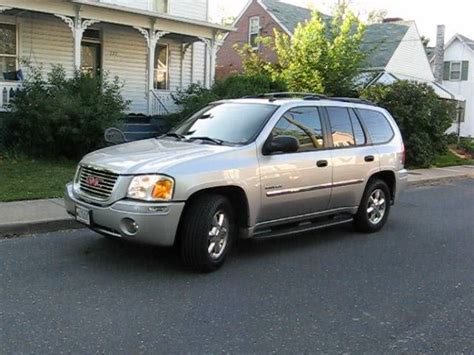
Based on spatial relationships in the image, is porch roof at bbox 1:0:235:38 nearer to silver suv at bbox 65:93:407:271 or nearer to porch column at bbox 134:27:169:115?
porch column at bbox 134:27:169:115

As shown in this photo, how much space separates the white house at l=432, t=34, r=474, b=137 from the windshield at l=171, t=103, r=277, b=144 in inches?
1420

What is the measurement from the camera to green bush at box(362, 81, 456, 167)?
59.0ft

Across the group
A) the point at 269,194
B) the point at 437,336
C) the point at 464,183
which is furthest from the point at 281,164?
the point at 464,183

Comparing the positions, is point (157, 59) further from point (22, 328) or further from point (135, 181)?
point (22, 328)

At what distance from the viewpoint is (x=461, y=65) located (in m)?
40.2

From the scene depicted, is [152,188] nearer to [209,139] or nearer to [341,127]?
[209,139]

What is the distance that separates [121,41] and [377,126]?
42.7 ft

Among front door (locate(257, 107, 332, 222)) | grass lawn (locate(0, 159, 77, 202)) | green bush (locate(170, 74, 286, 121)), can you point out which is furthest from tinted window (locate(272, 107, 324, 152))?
green bush (locate(170, 74, 286, 121))

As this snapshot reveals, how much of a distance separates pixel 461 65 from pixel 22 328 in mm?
41269

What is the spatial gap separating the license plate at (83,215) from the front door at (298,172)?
1.86 meters

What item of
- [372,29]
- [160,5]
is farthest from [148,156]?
[372,29]

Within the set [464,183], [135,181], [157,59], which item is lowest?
[464,183]

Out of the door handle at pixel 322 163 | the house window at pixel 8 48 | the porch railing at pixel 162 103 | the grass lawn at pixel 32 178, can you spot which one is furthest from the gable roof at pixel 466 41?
the door handle at pixel 322 163

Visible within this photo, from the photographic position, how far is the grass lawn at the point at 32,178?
9.11m
